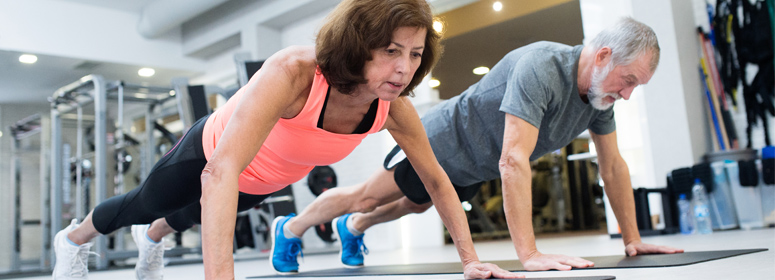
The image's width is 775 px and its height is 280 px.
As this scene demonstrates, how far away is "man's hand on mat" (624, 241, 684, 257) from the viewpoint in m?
1.93

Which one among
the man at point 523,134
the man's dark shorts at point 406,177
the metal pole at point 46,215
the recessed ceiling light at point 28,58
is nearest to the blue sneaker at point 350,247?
the man at point 523,134

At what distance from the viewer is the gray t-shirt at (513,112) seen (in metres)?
1.79

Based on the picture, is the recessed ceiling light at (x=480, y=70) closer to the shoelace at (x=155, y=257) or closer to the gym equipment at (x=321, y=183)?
the gym equipment at (x=321, y=183)

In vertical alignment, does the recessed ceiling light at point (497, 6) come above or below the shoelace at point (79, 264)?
above

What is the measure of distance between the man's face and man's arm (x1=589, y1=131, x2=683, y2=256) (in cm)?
26

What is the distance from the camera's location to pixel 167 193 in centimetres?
163

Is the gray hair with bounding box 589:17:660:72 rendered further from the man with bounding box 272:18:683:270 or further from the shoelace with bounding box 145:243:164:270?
the shoelace with bounding box 145:243:164:270

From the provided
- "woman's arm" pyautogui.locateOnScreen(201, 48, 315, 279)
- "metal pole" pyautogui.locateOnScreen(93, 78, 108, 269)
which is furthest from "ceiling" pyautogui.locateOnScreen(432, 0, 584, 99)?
"woman's arm" pyautogui.locateOnScreen(201, 48, 315, 279)

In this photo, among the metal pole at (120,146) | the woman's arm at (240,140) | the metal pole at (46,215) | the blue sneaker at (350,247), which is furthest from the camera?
the metal pole at (46,215)

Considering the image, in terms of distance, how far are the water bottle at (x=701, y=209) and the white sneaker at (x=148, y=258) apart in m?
3.34

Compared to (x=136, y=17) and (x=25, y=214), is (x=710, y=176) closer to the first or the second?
(x=136, y=17)

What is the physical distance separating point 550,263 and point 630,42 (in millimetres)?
723

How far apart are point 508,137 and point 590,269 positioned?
1.44 ft

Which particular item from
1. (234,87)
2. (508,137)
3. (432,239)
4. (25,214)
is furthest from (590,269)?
(25,214)
